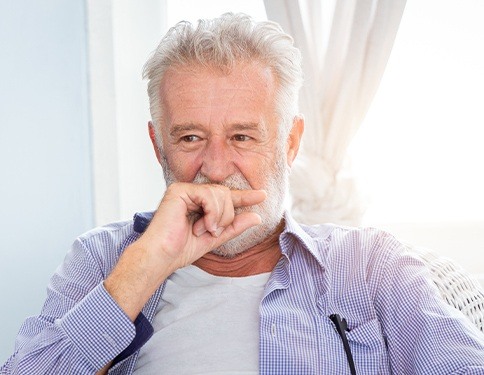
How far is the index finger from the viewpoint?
183 cm

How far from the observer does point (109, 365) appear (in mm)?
1827

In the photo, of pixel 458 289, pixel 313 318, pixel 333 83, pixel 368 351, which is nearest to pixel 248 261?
pixel 313 318

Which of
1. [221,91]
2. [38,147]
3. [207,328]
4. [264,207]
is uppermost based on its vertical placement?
[221,91]

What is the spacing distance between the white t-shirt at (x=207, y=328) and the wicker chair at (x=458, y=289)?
15.4 inches

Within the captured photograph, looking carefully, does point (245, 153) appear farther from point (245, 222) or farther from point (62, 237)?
point (62, 237)

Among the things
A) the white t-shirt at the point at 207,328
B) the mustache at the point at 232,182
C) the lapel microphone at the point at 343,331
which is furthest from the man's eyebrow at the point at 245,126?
the lapel microphone at the point at 343,331

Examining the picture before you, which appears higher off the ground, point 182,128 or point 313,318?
point 182,128

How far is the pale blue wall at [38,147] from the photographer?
107 inches

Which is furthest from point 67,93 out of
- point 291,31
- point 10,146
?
point 291,31

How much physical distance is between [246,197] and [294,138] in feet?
1.08

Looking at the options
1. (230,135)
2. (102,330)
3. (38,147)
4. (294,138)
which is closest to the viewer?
(102,330)

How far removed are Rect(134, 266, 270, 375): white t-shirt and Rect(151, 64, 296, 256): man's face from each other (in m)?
0.10

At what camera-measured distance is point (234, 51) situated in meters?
1.98

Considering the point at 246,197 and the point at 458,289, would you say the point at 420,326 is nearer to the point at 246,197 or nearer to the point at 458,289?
the point at 458,289
